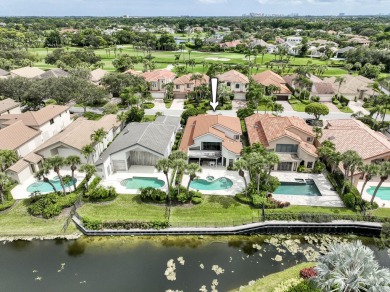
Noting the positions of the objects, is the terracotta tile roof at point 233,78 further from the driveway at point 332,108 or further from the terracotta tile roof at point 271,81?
the driveway at point 332,108

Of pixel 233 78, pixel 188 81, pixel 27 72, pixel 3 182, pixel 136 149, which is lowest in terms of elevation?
pixel 136 149

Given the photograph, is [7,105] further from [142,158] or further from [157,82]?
[157,82]

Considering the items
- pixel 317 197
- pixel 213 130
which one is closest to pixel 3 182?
pixel 213 130

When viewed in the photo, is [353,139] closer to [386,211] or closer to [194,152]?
[386,211]

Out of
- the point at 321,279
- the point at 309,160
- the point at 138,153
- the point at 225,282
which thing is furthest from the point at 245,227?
the point at 138,153

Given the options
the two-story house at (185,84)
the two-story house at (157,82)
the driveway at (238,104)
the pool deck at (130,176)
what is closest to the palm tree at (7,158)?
the pool deck at (130,176)

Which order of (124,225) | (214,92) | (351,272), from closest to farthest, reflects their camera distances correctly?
1. (351,272)
2. (124,225)
3. (214,92)

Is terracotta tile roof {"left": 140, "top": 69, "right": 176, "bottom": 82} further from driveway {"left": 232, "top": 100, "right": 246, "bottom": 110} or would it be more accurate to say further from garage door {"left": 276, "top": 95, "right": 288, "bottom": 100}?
garage door {"left": 276, "top": 95, "right": 288, "bottom": 100}
